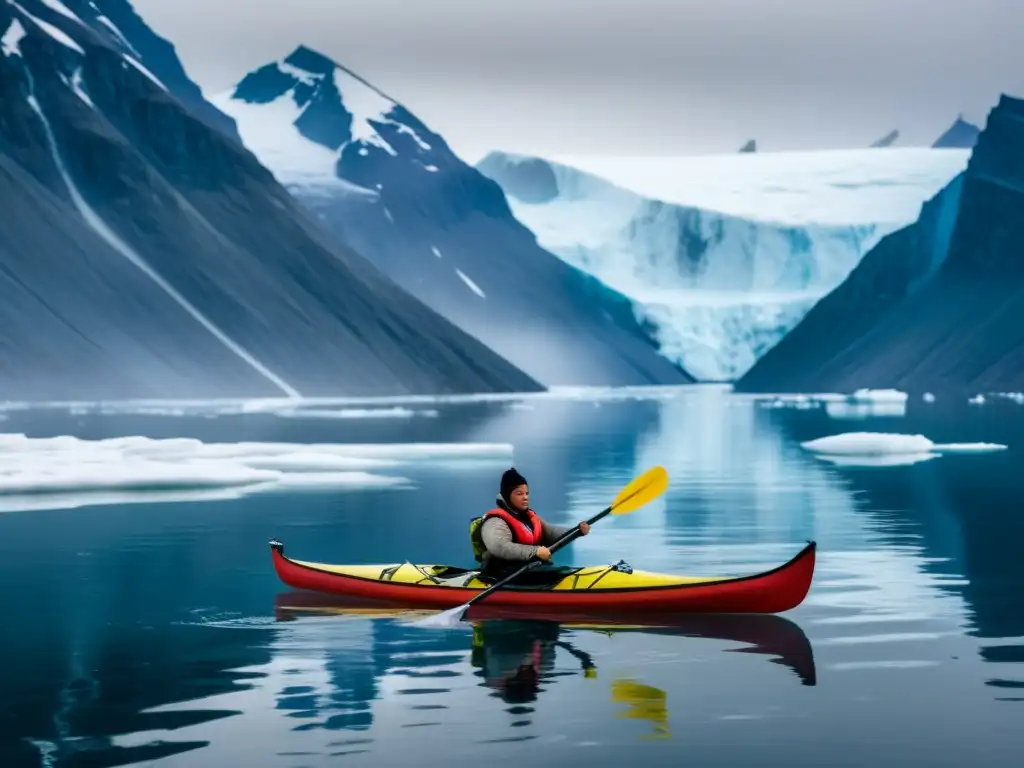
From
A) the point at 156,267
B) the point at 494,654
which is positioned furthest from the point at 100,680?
the point at 156,267

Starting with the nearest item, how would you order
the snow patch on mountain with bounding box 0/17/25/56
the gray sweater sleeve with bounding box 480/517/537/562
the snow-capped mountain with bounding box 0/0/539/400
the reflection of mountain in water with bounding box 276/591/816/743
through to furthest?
1. the reflection of mountain in water with bounding box 276/591/816/743
2. the gray sweater sleeve with bounding box 480/517/537/562
3. the snow-capped mountain with bounding box 0/0/539/400
4. the snow patch on mountain with bounding box 0/17/25/56

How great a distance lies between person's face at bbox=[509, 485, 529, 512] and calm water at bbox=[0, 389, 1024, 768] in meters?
1.37

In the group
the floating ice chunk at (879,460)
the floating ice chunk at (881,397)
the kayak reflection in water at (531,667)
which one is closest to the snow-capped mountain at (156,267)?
the floating ice chunk at (881,397)

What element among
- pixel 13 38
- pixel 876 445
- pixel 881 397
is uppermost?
pixel 13 38

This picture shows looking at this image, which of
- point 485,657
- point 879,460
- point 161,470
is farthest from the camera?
point 879,460

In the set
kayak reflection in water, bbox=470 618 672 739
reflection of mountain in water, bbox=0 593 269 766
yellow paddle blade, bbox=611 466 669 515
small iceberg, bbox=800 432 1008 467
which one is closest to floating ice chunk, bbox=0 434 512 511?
small iceberg, bbox=800 432 1008 467

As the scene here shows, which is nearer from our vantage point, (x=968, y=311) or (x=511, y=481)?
(x=511, y=481)

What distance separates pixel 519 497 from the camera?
752 inches

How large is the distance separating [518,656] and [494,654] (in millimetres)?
269

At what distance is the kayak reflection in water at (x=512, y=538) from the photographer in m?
19.1

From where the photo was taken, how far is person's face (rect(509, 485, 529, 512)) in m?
19.0

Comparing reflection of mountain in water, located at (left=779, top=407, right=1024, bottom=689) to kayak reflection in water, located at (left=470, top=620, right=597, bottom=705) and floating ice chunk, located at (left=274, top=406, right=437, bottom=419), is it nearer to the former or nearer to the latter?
kayak reflection in water, located at (left=470, top=620, right=597, bottom=705)

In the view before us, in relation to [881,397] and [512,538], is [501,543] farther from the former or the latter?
[881,397]

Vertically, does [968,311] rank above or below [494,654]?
above
